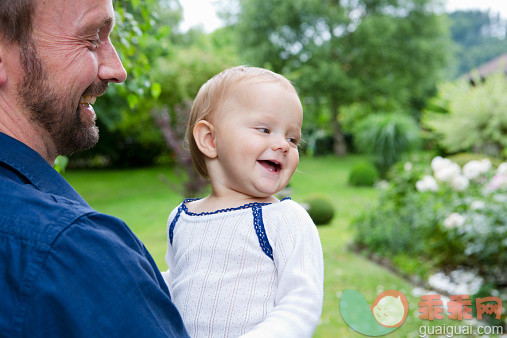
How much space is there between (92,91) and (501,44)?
59.5 meters

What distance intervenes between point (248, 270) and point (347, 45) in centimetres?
2419

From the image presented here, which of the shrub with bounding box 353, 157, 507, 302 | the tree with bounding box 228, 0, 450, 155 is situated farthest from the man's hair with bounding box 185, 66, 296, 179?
the tree with bounding box 228, 0, 450, 155

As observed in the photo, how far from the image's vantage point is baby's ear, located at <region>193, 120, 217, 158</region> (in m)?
1.58

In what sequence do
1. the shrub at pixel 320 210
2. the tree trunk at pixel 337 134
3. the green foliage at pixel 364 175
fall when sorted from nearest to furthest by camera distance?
the shrub at pixel 320 210, the green foliage at pixel 364 175, the tree trunk at pixel 337 134

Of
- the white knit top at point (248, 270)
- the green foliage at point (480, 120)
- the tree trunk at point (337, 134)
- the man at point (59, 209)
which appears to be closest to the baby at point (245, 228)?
the white knit top at point (248, 270)

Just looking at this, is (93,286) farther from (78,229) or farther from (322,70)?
(322,70)

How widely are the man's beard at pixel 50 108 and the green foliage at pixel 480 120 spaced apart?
13894 millimetres

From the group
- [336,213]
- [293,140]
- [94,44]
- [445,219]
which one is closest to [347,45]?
[336,213]

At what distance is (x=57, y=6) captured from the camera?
114 centimetres

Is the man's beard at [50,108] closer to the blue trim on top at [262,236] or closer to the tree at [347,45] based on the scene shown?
the blue trim on top at [262,236]

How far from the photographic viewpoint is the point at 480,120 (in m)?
14.0

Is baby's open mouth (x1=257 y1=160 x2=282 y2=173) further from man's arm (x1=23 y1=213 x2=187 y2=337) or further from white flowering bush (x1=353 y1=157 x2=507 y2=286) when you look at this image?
white flowering bush (x1=353 y1=157 x2=507 y2=286)

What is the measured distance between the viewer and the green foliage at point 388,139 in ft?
47.9

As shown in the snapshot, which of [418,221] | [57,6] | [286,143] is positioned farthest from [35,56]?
[418,221]
